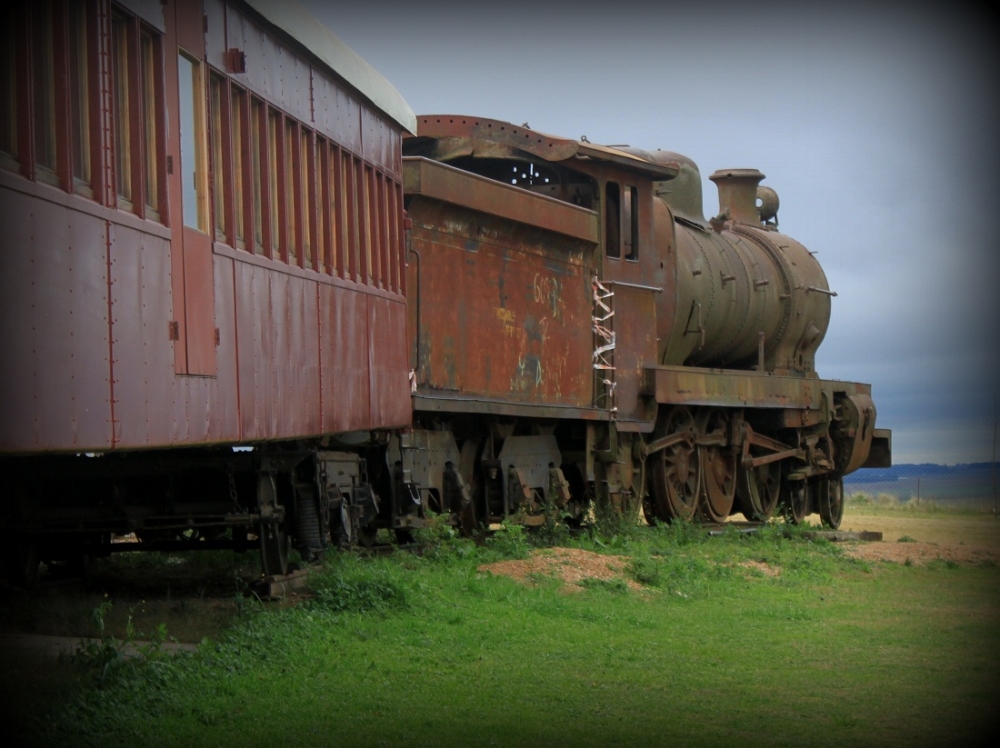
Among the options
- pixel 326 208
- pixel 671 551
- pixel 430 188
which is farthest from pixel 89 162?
pixel 671 551

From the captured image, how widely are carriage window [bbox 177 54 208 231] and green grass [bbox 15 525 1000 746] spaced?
93.5 inches

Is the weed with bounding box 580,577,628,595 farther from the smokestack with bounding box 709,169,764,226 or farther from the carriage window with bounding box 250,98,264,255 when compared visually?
the smokestack with bounding box 709,169,764,226

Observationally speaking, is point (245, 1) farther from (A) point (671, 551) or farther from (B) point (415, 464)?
(A) point (671, 551)

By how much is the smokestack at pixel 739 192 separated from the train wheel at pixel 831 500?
4.48 meters

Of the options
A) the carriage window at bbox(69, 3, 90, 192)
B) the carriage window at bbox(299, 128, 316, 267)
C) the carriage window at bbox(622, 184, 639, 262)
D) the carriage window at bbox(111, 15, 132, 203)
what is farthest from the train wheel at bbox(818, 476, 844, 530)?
the carriage window at bbox(69, 3, 90, 192)

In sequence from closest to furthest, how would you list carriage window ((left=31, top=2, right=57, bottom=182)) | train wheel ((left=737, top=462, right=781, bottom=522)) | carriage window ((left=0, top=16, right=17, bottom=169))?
carriage window ((left=0, top=16, right=17, bottom=169)), carriage window ((left=31, top=2, right=57, bottom=182)), train wheel ((left=737, top=462, right=781, bottom=522))

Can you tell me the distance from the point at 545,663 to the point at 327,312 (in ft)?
10.5

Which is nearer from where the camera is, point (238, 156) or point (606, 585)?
point (238, 156)

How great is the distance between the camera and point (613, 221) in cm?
1616

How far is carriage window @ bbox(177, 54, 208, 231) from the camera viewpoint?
7.33m

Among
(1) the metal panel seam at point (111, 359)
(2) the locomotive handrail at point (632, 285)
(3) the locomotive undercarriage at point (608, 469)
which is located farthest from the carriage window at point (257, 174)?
(2) the locomotive handrail at point (632, 285)

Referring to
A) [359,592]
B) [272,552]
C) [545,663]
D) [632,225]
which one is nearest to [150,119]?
[359,592]

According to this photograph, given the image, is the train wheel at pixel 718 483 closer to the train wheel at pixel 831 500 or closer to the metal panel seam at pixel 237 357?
the train wheel at pixel 831 500

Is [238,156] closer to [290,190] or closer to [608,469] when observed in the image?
[290,190]
